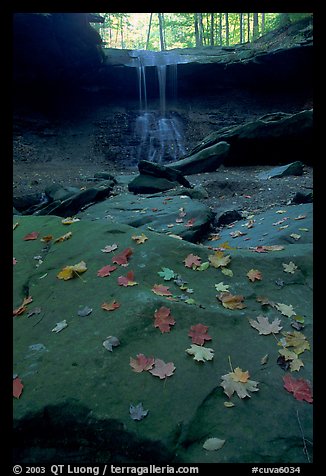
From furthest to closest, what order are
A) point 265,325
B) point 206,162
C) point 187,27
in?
point 187,27
point 206,162
point 265,325

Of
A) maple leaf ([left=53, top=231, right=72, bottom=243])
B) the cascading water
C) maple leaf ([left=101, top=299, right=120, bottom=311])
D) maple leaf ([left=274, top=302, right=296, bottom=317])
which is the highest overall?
the cascading water

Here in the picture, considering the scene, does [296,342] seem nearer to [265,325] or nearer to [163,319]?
[265,325]

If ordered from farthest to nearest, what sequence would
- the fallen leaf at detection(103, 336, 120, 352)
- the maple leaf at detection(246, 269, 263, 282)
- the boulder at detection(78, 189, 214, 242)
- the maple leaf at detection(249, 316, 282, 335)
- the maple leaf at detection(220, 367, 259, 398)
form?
the boulder at detection(78, 189, 214, 242) < the maple leaf at detection(246, 269, 263, 282) < the maple leaf at detection(249, 316, 282, 335) < the fallen leaf at detection(103, 336, 120, 352) < the maple leaf at detection(220, 367, 259, 398)

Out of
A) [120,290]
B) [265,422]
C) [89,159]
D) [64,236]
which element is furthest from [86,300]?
[89,159]

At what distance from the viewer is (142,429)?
1.59 m

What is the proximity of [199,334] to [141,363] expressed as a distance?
408mm

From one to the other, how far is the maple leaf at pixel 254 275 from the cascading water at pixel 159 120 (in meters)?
16.6

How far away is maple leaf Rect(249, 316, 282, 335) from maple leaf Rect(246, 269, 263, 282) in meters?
0.45

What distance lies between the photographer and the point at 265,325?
7.11 feet

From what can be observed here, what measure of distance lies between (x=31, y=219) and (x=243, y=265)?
2690 mm

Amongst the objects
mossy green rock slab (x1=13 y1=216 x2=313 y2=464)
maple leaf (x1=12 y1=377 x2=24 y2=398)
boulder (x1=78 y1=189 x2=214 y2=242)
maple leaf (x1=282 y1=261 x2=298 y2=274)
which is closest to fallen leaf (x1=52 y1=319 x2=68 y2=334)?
mossy green rock slab (x1=13 y1=216 x2=313 y2=464)

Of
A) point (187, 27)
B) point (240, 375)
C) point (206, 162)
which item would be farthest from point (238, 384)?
point (187, 27)

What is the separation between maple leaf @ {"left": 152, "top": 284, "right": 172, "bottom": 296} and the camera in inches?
97.2

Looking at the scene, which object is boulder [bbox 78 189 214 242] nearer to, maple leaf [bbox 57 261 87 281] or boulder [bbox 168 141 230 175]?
maple leaf [bbox 57 261 87 281]
